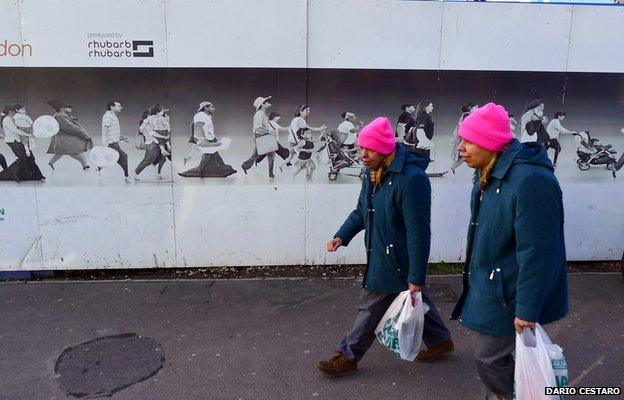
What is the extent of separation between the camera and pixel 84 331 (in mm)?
4199

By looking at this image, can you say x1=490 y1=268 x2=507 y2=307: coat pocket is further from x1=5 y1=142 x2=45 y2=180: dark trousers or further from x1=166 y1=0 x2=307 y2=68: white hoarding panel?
x1=5 y1=142 x2=45 y2=180: dark trousers

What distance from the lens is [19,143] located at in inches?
201

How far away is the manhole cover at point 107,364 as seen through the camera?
3369 millimetres

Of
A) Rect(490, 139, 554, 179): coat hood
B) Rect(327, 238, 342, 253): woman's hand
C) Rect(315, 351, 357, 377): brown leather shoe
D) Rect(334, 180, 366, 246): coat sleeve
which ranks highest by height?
Rect(490, 139, 554, 179): coat hood

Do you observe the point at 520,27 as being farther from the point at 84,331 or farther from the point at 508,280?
the point at 84,331

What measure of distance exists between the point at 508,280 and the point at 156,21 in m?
4.25

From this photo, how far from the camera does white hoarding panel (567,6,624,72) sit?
5.18 metres

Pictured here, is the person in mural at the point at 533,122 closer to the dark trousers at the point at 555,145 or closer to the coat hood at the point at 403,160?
the dark trousers at the point at 555,145

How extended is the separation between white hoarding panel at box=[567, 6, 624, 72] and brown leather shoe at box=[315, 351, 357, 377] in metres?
4.18

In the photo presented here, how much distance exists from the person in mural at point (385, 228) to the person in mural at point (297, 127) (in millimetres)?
2016

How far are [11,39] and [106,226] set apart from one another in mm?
2139

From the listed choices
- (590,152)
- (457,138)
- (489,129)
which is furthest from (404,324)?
(590,152)

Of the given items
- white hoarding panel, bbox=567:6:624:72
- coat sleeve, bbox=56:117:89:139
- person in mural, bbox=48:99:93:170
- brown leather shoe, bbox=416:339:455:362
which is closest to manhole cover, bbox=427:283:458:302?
brown leather shoe, bbox=416:339:455:362

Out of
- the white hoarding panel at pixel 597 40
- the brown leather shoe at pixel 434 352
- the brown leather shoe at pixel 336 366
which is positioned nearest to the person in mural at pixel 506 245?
the brown leather shoe at pixel 434 352
